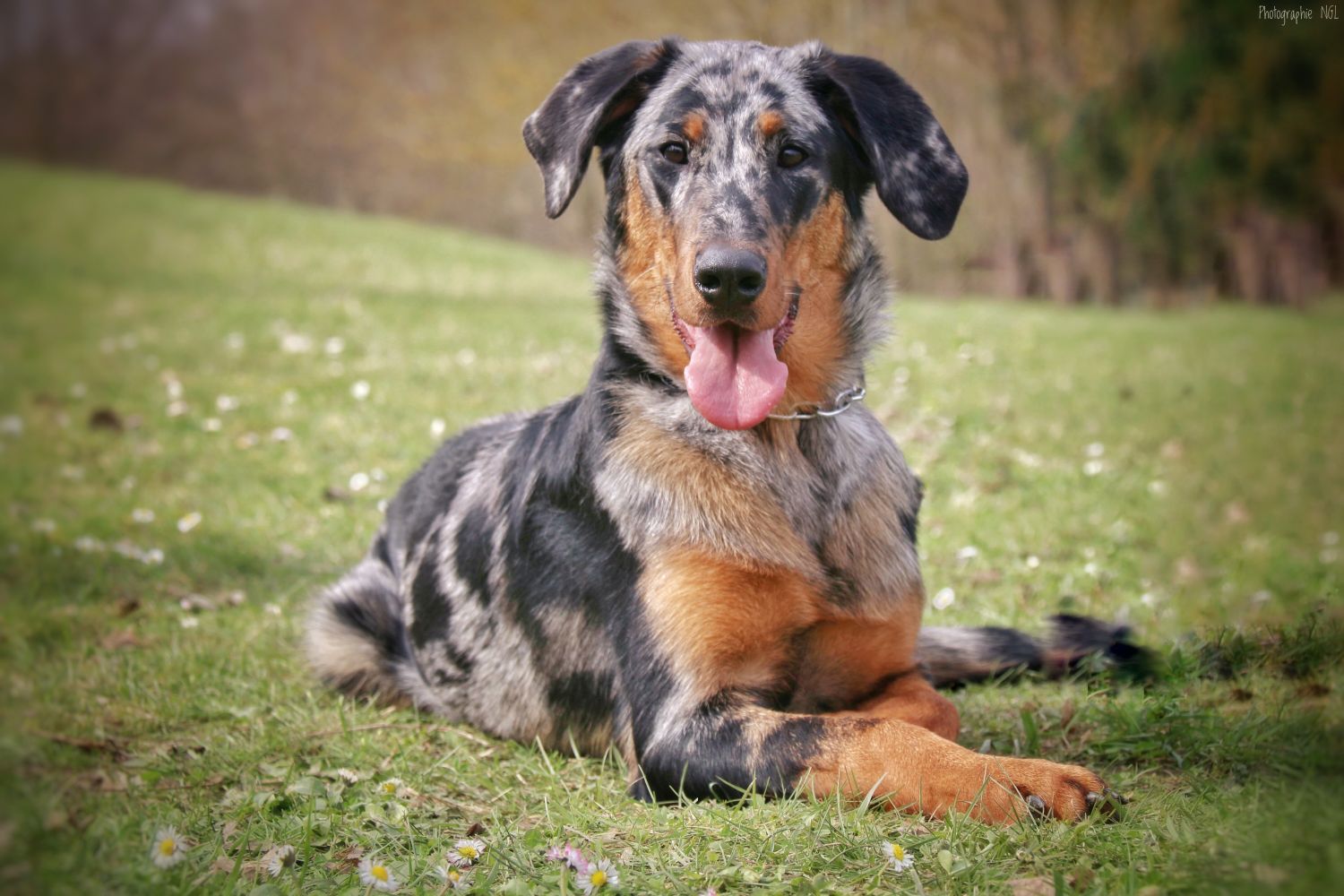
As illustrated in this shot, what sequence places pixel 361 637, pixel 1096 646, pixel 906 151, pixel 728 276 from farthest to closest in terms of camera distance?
pixel 361 637
pixel 1096 646
pixel 906 151
pixel 728 276

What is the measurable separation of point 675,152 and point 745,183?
319 mm

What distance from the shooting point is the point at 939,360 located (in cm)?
1299

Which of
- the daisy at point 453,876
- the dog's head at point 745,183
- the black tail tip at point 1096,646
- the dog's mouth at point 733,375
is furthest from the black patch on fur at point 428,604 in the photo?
the black tail tip at point 1096,646

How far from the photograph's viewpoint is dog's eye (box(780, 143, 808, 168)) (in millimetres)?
4105

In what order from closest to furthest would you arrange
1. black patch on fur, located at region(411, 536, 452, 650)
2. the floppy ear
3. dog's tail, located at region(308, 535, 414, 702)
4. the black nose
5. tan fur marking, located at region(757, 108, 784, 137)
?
the black nose → tan fur marking, located at region(757, 108, 784, 137) → the floppy ear → black patch on fur, located at region(411, 536, 452, 650) → dog's tail, located at region(308, 535, 414, 702)

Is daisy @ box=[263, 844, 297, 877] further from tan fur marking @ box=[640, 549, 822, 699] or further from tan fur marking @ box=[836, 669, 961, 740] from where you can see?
tan fur marking @ box=[836, 669, 961, 740]

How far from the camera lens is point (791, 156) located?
13.5 ft

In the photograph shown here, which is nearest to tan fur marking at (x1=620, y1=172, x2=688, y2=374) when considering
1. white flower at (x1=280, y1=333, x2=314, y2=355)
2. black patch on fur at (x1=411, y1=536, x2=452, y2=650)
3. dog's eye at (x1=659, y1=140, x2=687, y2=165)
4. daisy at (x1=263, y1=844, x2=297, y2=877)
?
dog's eye at (x1=659, y1=140, x2=687, y2=165)

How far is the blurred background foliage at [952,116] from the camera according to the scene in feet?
69.5

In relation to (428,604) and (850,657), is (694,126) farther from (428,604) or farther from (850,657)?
(428,604)

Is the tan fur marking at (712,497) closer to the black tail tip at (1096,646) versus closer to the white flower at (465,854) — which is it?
the white flower at (465,854)

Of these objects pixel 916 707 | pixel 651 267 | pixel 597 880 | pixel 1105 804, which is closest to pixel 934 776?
pixel 1105 804

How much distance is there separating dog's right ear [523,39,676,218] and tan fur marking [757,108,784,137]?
527 mm

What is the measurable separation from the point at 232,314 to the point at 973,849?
14734 mm
